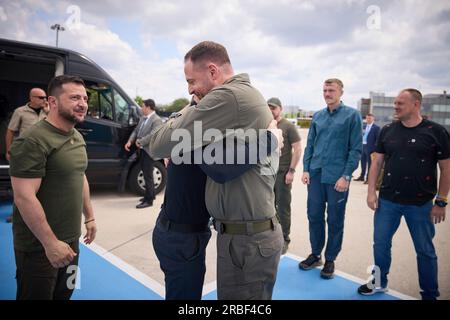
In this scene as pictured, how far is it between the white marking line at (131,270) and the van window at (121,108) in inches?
113

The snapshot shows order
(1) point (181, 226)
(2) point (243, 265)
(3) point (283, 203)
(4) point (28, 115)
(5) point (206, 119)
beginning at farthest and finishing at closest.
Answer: (4) point (28, 115) < (3) point (283, 203) < (1) point (181, 226) < (2) point (243, 265) < (5) point (206, 119)

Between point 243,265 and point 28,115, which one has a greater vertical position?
point 28,115

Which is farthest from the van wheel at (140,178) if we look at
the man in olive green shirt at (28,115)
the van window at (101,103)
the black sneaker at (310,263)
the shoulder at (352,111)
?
the shoulder at (352,111)

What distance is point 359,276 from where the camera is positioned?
3.30m

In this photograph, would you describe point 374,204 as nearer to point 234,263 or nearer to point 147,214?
point 234,263

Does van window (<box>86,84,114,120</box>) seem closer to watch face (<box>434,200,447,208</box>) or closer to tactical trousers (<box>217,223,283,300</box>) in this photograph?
tactical trousers (<box>217,223,283,300</box>)

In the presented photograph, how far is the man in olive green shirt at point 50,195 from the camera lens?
1617mm

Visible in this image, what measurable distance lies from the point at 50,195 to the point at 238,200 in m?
1.13

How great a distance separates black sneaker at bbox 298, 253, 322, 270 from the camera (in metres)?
3.42

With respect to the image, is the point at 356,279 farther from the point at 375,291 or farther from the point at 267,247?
the point at 267,247

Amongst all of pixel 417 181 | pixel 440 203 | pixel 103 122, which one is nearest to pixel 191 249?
pixel 417 181

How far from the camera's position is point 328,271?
3.25 m

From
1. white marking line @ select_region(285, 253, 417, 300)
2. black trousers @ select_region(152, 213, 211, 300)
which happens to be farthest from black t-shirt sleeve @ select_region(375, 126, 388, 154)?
black trousers @ select_region(152, 213, 211, 300)

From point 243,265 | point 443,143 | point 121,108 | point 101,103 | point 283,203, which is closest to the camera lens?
point 243,265
